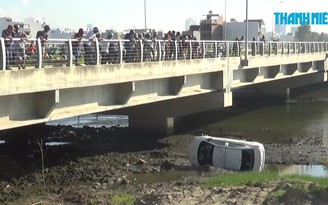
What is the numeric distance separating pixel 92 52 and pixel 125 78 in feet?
6.04

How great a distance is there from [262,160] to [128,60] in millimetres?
6827

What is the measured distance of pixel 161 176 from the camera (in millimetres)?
19203

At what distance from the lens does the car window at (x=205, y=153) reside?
785 inches

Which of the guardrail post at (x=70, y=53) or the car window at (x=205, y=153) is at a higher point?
the guardrail post at (x=70, y=53)

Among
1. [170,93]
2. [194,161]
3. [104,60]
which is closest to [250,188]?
A: [194,161]

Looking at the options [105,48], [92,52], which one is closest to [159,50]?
[105,48]

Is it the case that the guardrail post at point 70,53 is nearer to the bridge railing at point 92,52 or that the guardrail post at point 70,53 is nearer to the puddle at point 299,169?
the bridge railing at point 92,52

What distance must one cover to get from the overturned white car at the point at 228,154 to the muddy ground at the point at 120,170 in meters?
0.47

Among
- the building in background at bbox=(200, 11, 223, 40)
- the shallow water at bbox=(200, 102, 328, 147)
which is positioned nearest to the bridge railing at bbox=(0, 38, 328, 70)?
the shallow water at bbox=(200, 102, 328, 147)

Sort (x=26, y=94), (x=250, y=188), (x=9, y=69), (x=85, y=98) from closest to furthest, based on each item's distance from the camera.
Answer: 1. (x=250, y=188)
2. (x=9, y=69)
3. (x=26, y=94)
4. (x=85, y=98)

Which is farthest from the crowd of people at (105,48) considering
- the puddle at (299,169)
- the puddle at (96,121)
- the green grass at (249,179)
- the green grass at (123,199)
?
the puddle at (96,121)

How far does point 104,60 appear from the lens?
19.8 m

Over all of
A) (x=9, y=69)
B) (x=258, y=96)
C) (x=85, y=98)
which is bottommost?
(x=258, y=96)

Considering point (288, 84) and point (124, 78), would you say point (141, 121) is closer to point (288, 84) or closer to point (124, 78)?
point (124, 78)
